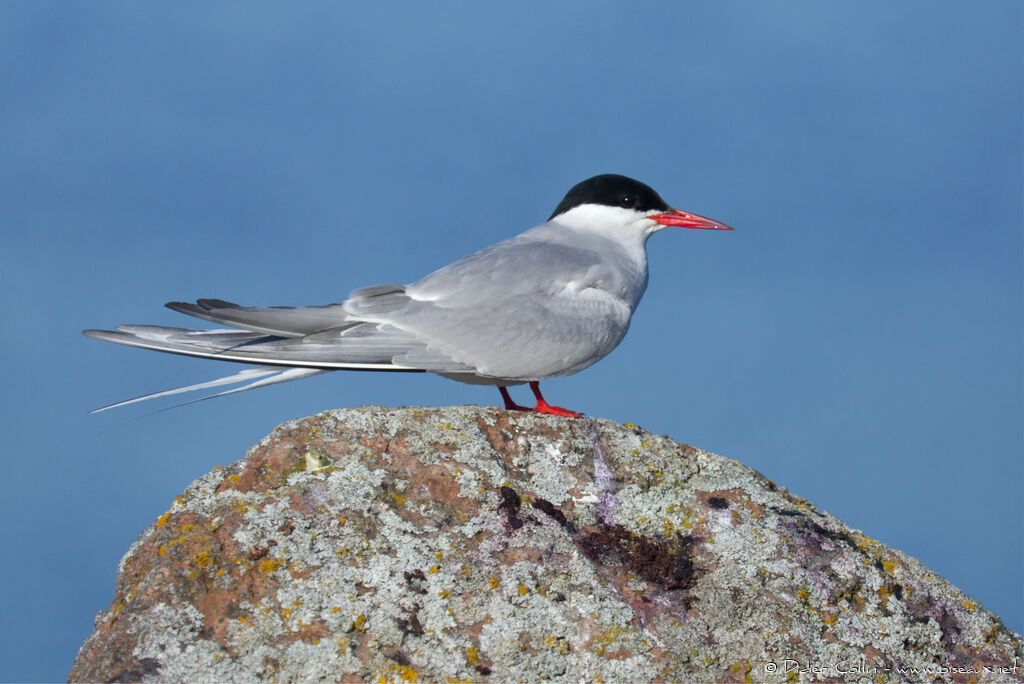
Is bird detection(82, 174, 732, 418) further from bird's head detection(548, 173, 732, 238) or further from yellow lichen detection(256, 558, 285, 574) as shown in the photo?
yellow lichen detection(256, 558, 285, 574)

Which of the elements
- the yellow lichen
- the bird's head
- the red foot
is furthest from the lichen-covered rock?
the bird's head

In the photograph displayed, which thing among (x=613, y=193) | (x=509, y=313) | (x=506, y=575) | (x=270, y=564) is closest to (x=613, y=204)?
(x=613, y=193)

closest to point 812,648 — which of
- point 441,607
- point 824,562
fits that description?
point 824,562

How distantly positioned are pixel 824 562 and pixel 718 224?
3.14 m

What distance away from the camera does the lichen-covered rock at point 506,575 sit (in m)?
3.73

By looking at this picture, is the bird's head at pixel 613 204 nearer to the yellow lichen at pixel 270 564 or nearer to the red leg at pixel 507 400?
the red leg at pixel 507 400

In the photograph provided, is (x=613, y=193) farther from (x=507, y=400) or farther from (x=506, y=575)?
(x=506, y=575)

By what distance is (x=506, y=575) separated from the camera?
400cm

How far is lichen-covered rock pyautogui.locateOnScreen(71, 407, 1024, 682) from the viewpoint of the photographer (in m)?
3.73

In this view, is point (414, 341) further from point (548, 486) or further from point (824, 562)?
point (824, 562)

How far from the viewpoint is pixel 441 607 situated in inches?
152

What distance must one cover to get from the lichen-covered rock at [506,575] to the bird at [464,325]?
72 cm

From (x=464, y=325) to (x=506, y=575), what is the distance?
1942 mm

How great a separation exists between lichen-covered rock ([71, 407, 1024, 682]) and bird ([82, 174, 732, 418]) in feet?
2.35
